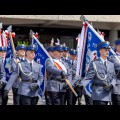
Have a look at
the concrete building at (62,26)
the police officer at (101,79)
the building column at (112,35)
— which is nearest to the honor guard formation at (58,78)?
the police officer at (101,79)

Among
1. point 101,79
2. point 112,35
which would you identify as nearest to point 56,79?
point 101,79

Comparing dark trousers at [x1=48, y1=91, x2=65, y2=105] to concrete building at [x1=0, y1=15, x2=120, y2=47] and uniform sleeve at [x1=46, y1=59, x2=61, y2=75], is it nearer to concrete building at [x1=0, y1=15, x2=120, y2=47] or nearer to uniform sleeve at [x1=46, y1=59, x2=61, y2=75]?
uniform sleeve at [x1=46, y1=59, x2=61, y2=75]

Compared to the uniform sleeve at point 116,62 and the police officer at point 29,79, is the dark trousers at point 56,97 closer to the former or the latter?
the police officer at point 29,79

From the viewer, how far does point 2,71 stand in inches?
258

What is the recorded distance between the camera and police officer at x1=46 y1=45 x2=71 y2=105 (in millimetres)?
6316

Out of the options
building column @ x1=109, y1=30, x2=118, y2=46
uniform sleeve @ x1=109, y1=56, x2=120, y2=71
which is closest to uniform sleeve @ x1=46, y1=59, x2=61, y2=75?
uniform sleeve @ x1=109, y1=56, x2=120, y2=71

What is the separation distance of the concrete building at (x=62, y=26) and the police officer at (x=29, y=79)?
15339mm

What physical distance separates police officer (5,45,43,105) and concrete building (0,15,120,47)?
50.3ft

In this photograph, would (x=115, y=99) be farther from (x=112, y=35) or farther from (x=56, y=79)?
(x=112, y=35)

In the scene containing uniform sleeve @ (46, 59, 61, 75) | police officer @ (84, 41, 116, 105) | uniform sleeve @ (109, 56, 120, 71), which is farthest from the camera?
uniform sleeve @ (46, 59, 61, 75)

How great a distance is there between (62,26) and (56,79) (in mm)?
17264
